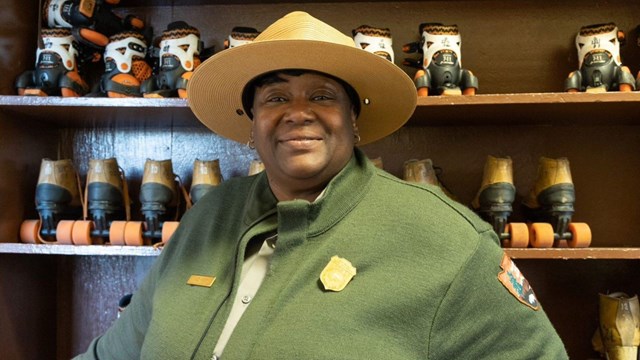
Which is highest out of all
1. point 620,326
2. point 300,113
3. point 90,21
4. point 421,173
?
point 90,21

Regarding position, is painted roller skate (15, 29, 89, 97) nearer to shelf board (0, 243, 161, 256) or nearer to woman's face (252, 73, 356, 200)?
shelf board (0, 243, 161, 256)

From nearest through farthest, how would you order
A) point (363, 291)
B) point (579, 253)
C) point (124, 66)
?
point (363, 291)
point (579, 253)
point (124, 66)

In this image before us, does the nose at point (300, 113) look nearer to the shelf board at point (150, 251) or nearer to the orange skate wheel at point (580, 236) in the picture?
the shelf board at point (150, 251)

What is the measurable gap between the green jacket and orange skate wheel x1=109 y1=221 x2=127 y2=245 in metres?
0.48

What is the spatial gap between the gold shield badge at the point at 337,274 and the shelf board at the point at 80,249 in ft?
2.05

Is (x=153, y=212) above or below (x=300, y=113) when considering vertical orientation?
below

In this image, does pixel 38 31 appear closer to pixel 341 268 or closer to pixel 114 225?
pixel 114 225

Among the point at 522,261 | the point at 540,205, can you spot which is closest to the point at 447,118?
the point at 540,205

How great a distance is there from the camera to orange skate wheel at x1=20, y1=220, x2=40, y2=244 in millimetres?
1312

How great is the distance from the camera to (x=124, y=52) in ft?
4.48

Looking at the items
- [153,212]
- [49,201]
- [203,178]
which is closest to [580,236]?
[203,178]

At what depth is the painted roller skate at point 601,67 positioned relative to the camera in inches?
48.0

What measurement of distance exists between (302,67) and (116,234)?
2.29 ft

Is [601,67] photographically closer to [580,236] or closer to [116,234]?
[580,236]
